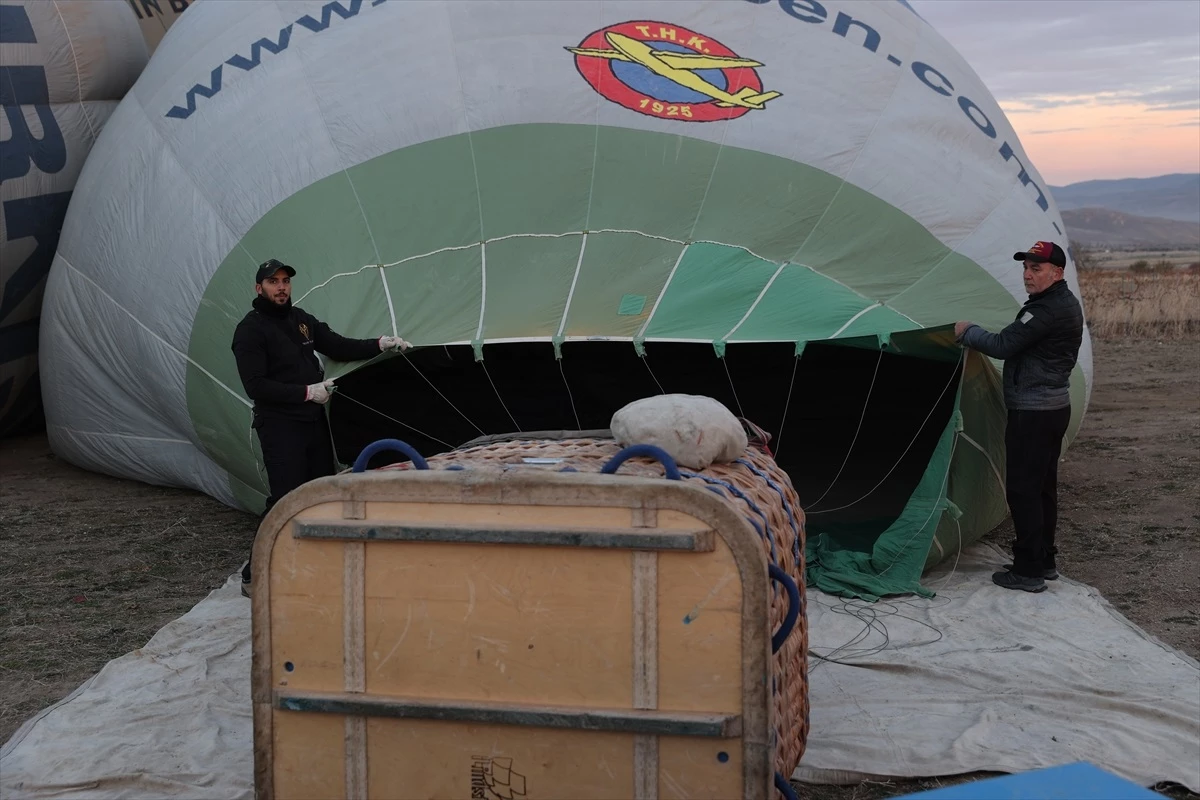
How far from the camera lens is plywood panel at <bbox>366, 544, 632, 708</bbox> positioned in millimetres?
2590

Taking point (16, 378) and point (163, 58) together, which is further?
point (16, 378)

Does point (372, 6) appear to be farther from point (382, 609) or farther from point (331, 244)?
point (382, 609)

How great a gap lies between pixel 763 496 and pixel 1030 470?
214 centimetres

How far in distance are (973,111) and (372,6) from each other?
2.93 m

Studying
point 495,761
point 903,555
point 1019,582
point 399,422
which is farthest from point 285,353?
point 1019,582

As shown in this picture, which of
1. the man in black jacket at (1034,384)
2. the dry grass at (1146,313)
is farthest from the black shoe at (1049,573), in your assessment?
the dry grass at (1146,313)

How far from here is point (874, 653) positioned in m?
4.31

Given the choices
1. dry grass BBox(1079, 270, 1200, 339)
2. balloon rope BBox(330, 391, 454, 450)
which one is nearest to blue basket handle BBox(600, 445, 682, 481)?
balloon rope BBox(330, 391, 454, 450)

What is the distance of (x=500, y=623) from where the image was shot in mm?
2639

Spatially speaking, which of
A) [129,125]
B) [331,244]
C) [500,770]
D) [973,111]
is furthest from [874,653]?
[129,125]

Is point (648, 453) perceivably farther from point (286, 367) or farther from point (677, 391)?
point (677, 391)

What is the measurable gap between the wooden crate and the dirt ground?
97 cm

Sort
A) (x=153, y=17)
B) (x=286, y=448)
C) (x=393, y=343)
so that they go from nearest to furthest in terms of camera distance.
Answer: (x=393, y=343) → (x=286, y=448) → (x=153, y=17)

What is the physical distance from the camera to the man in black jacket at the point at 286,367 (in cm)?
460
